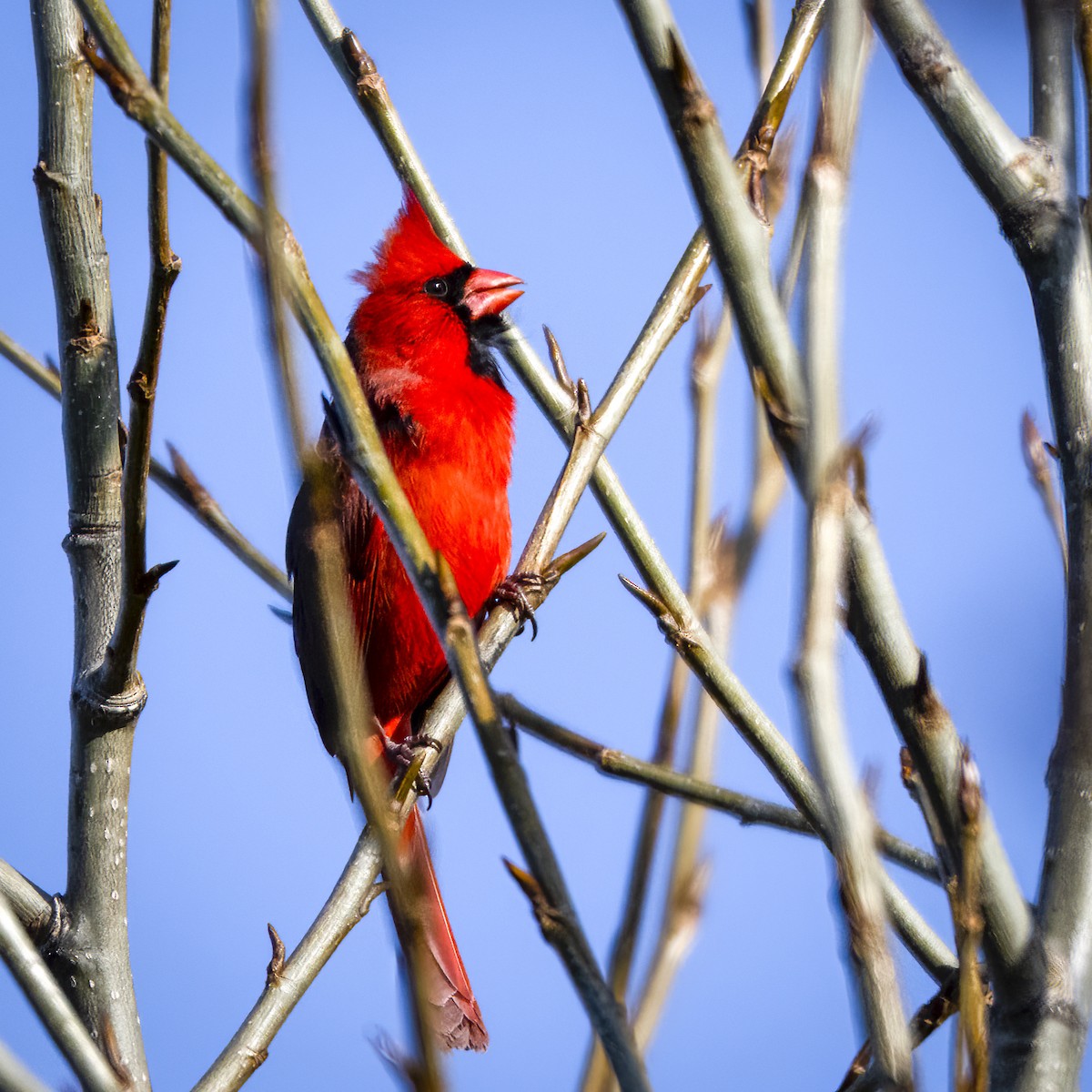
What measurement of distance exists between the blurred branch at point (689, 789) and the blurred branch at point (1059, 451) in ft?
1.91

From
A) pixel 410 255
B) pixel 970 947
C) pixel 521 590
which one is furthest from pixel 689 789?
pixel 410 255

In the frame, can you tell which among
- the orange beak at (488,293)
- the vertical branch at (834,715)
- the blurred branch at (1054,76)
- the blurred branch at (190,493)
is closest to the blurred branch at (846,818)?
the vertical branch at (834,715)

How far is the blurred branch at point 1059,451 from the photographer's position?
4.32 ft

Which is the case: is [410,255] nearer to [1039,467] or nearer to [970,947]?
[1039,467]

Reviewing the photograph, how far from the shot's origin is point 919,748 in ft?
4.21

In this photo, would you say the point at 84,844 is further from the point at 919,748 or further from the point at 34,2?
the point at 919,748

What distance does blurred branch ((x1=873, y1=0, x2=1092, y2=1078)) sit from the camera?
1317 millimetres

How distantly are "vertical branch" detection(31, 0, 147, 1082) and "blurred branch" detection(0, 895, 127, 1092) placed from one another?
597 millimetres

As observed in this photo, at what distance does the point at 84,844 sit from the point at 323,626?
1.34 metres

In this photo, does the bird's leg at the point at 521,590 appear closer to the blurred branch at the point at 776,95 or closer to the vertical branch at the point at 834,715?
the blurred branch at the point at 776,95

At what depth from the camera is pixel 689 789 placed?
1974 millimetres

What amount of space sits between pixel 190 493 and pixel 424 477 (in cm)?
111

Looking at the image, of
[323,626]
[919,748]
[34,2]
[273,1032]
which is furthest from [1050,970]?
[34,2]

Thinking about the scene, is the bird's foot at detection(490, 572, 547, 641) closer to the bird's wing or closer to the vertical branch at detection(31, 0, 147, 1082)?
the vertical branch at detection(31, 0, 147, 1082)
